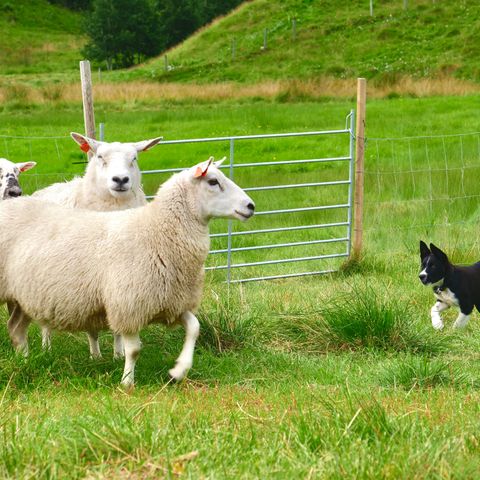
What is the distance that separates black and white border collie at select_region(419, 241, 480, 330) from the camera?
25.1ft

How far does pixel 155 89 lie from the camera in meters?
27.6

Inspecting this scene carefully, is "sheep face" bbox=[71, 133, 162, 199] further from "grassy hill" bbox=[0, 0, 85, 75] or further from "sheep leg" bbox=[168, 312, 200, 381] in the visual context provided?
"grassy hill" bbox=[0, 0, 85, 75]

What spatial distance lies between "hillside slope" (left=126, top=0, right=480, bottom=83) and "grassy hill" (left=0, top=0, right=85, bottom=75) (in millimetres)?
8920

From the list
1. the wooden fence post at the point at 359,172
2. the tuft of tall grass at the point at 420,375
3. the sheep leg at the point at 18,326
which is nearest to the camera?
the tuft of tall grass at the point at 420,375

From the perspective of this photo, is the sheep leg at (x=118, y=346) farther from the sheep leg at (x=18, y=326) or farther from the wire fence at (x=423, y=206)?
the wire fence at (x=423, y=206)

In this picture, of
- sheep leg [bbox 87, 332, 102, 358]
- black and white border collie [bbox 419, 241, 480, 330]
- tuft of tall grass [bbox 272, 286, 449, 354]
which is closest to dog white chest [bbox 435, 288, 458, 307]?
black and white border collie [bbox 419, 241, 480, 330]

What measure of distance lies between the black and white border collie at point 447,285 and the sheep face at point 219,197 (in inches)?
83.7

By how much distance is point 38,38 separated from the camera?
55000 mm

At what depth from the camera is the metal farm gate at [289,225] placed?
984 centimetres

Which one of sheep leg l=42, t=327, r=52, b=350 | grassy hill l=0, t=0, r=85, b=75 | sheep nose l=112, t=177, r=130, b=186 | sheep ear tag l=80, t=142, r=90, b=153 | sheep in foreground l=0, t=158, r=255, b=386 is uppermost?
sheep ear tag l=80, t=142, r=90, b=153

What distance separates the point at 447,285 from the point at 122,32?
44.0m

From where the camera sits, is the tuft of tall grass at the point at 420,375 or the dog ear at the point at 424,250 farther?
the dog ear at the point at 424,250

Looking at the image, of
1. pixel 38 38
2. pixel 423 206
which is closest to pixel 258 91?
pixel 423 206

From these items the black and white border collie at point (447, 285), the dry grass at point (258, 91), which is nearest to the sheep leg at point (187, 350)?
the black and white border collie at point (447, 285)
